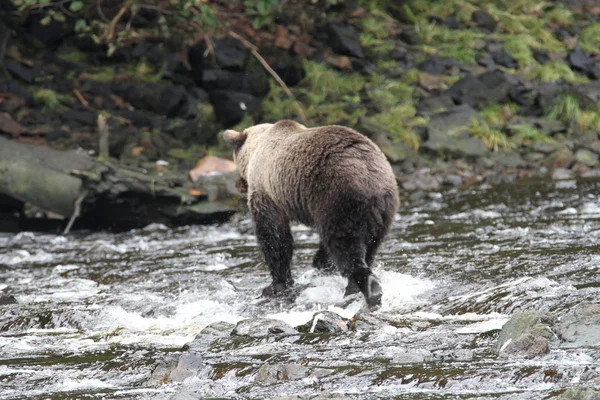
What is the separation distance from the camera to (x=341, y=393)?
5.16m

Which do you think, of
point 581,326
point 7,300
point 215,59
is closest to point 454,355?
point 581,326

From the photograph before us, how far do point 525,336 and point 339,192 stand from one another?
2.14m

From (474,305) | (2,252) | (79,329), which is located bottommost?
(2,252)

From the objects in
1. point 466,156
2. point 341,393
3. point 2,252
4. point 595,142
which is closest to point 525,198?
point 466,156

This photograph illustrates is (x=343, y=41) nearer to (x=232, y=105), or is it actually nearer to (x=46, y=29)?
(x=232, y=105)

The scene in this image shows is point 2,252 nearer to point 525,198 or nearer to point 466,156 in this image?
point 525,198

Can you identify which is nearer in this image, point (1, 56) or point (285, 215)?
point (285, 215)

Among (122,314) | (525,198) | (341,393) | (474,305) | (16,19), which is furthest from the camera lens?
(16,19)

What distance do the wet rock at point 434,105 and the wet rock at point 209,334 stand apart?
38.8 ft

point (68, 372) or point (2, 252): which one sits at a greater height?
point (68, 372)

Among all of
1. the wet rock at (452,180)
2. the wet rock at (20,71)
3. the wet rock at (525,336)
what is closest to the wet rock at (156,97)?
the wet rock at (20,71)

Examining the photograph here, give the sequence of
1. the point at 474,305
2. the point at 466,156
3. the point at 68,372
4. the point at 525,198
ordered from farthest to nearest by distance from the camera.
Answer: the point at 466,156 → the point at 525,198 → the point at 474,305 → the point at 68,372

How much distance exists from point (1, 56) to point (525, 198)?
9.92 meters

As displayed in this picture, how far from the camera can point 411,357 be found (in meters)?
5.63
